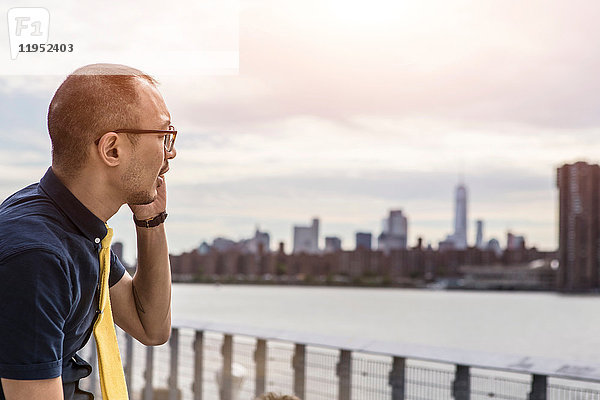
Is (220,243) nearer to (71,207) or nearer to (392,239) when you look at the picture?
(392,239)

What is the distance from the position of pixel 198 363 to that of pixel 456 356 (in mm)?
1495

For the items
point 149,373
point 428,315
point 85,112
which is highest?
point 85,112

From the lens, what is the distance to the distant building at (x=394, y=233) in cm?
6681

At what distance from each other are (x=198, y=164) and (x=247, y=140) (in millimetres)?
56640

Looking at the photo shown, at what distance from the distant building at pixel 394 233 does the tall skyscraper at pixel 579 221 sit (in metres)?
13.0

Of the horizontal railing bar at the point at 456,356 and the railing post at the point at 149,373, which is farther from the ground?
the horizontal railing bar at the point at 456,356

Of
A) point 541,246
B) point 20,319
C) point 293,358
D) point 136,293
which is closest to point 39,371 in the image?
point 20,319

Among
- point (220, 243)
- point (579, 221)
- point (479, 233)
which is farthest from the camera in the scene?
point (479, 233)

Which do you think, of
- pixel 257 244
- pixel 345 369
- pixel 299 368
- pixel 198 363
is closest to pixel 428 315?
pixel 257 244

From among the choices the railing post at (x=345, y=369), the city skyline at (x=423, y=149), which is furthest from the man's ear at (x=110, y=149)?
the city skyline at (x=423, y=149)

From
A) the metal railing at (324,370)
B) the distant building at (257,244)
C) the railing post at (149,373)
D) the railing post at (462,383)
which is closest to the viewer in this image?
the metal railing at (324,370)

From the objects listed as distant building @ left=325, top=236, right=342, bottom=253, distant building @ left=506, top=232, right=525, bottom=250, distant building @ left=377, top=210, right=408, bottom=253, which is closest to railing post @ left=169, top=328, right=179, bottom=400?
distant building @ left=325, top=236, right=342, bottom=253

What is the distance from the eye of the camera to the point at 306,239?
219 feet

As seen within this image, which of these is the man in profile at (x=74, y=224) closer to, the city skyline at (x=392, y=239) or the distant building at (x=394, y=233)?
the city skyline at (x=392, y=239)
